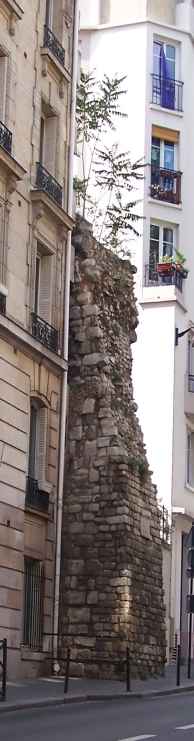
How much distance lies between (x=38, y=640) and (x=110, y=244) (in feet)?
31.6

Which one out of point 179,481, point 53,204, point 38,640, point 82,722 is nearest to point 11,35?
point 53,204

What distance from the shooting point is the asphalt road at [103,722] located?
14.4 m

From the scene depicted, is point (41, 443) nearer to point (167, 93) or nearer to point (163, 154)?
point (163, 154)

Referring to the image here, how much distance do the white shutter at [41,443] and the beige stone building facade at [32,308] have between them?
17mm

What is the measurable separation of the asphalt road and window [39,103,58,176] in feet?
34.2

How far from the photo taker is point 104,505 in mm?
25734

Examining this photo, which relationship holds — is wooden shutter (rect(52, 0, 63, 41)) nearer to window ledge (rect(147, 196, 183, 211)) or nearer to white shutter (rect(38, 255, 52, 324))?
white shutter (rect(38, 255, 52, 324))

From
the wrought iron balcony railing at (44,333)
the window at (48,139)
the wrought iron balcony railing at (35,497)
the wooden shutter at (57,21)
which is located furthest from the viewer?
the wooden shutter at (57,21)

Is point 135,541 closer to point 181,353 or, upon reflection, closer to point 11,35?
point 11,35

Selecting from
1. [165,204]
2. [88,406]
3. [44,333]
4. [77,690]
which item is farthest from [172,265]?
[77,690]

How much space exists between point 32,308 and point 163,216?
14.8 meters

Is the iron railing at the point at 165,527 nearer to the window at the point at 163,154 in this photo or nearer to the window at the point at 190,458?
the window at the point at 190,458

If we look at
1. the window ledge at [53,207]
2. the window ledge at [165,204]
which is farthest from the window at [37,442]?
the window ledge at [165,204]

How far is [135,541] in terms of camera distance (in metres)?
26.0
